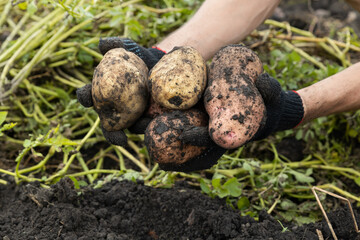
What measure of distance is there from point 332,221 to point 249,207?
0.35m

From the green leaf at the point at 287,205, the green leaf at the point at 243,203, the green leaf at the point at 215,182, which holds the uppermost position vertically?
the green leaf at the point at 215,182

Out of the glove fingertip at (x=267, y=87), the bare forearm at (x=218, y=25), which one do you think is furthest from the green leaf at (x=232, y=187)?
the bare forearm at (x=218, y=25)

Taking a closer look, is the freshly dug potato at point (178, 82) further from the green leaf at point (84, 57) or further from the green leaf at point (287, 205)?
the green leaf at point (84, 57)

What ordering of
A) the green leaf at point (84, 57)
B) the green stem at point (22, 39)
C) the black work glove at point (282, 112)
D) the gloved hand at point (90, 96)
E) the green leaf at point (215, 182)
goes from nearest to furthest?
1. the gloved hand at point (90, 96)
2. the black work glove at point (282, 112)
3. the green leaf at point (215, 182)
4. the green stem at point (22, 39)
5. the green leaf at point (84, 57)

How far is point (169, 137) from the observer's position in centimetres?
119

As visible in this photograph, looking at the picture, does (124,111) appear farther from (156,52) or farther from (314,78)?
(314,78)

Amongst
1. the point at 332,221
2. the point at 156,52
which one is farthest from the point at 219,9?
the point at 332,221

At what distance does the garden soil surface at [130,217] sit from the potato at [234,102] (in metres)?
0.39

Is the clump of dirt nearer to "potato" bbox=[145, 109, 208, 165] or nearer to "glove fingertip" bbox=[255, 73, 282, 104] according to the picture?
"potato" bbox=[145, 109, 208, 165]

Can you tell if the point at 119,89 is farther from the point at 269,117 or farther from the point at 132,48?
the point at 269,117

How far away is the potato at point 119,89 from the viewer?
3.92 feet

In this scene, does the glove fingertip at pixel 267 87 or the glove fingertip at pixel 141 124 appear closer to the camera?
the glove fingertip at pixel 267 87

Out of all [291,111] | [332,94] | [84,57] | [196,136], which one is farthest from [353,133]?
[84,57]

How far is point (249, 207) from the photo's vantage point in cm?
166
